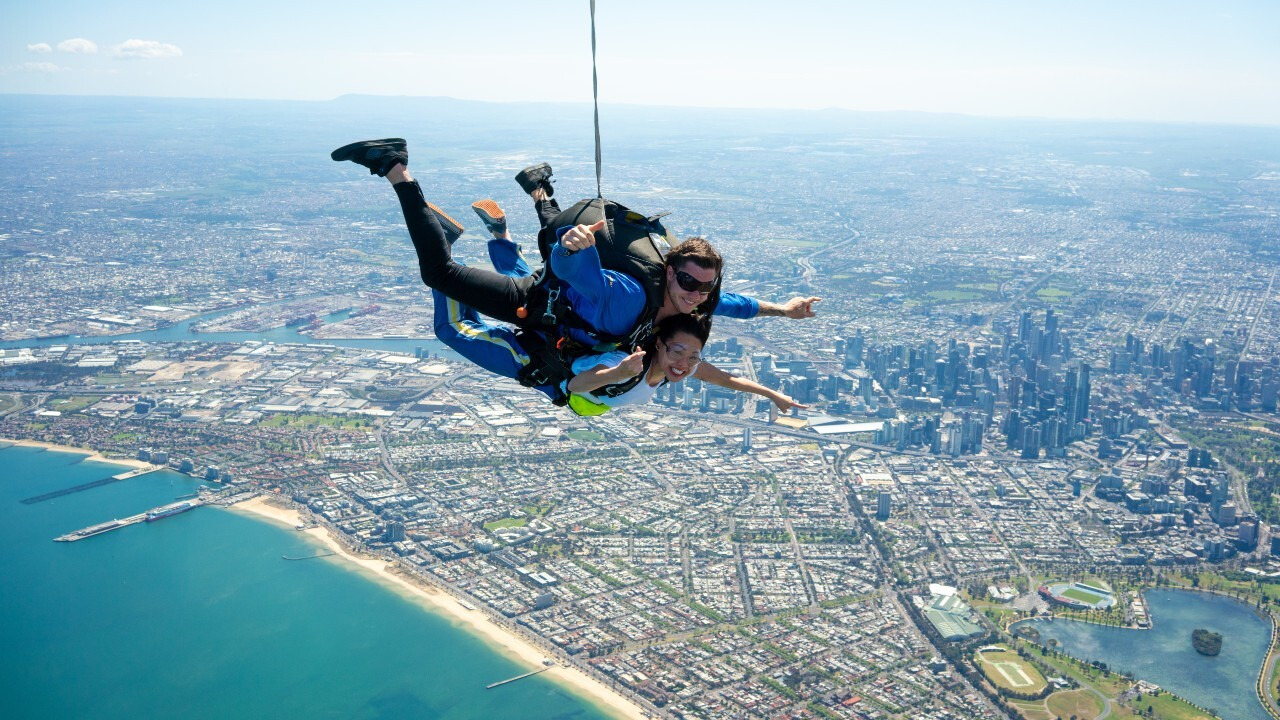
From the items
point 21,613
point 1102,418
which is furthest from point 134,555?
point 1102,418

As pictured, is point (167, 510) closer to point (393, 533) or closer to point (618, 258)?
point (393, 533)

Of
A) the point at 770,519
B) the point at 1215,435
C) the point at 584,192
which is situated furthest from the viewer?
the point at 584,192

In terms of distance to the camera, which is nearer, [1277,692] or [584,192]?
[1277,692]

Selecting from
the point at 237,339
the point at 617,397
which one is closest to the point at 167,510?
the point at 237,339

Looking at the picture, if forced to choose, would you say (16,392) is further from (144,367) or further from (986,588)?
(986,588)

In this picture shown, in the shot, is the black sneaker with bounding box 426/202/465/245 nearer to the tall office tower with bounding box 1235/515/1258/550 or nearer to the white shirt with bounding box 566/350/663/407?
the white shirt with bounding box 566/350/663/407

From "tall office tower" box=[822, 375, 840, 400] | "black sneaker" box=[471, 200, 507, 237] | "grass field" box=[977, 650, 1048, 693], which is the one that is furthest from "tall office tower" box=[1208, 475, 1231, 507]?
"black sneaker" box=[471, 200, 507, 237]

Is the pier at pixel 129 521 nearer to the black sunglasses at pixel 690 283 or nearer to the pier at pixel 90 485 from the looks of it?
the pier at pixel 90 485
